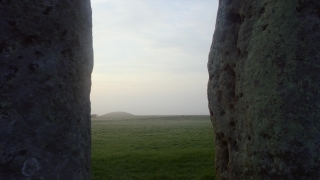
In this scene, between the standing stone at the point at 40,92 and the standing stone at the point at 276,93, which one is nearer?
the standing stone at the point at 40,92

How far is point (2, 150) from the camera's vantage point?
3764 mm

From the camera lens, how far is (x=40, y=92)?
3980mm

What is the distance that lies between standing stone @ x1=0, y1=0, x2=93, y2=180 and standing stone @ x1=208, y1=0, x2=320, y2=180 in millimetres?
3236

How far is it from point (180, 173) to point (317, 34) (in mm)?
6771

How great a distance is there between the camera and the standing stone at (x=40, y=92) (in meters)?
3.84

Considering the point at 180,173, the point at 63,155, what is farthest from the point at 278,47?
the point at 180,173

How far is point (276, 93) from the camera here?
19.0ft

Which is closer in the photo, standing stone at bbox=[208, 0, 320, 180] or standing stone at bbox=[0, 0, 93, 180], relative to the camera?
standing stone at bbox=[0, 0, 93, 180]

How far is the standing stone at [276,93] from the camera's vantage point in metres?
5.59

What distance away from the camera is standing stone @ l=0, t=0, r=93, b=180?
384cm

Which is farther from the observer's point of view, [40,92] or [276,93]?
[276,93]

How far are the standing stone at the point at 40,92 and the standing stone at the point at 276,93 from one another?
3.24m

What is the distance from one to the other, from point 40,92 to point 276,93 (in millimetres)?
3837

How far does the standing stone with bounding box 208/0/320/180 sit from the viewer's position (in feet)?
18.3
